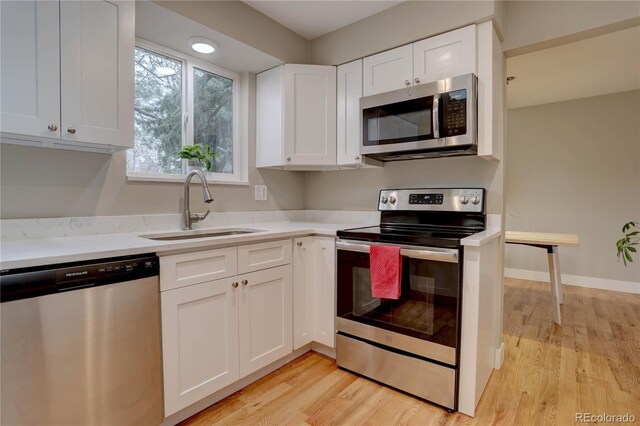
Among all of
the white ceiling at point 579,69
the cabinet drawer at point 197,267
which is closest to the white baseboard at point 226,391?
the cabinet drawer at point 197,267

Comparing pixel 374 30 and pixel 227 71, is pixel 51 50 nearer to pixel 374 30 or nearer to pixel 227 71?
pixel 227 71

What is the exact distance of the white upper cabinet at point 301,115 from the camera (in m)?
2.46

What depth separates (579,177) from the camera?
418 centimetres

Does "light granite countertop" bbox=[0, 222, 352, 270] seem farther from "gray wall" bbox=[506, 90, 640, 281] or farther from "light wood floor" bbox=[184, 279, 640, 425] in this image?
"gray wall" bbox=[506, 90, 640, 281]

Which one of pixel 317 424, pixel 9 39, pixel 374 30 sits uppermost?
pixel 374 30

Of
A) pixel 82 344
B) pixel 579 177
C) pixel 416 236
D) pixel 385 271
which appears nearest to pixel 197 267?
pixel 82 344

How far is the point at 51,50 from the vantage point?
1.32 meters

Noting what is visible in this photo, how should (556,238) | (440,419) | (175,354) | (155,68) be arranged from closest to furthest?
(175,354) → (440,419) → (155,68) → (556,238)

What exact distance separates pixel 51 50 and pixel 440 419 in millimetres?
2440

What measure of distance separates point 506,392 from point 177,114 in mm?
2706

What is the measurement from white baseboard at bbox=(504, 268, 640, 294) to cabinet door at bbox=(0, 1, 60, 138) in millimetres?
5256

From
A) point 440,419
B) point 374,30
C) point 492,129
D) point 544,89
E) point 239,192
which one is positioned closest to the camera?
point 440,419

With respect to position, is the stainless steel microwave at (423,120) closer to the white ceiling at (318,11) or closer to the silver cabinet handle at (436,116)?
the silver cabinet handle at (436,116)

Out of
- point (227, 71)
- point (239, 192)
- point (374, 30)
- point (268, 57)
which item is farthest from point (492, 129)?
point (227, 71)
